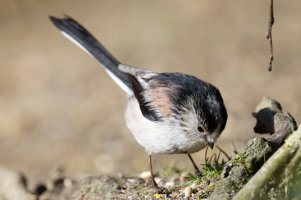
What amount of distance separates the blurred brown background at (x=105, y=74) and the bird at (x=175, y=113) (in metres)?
2.42

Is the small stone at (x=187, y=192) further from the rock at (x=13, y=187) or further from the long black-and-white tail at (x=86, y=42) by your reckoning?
the long black-and-white tail at (x=86, y=42)

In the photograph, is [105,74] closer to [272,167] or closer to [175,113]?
[175,113]

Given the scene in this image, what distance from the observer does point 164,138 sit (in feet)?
20.1

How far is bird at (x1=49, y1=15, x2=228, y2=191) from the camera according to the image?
19.3 feet

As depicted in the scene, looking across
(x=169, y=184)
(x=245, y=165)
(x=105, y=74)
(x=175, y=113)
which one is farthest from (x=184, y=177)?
(x=105, y=74)

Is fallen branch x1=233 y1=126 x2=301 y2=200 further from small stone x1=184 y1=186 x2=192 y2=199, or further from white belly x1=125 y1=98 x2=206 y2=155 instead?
white belly x1=125 y1=98 x2=206 y2=155

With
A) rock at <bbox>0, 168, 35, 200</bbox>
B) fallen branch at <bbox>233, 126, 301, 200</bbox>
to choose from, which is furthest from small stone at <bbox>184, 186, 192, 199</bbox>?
rock at <bbox>0, 168, 35, 200</bbox>

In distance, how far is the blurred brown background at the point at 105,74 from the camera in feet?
31.9

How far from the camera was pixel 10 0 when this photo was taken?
1199cm

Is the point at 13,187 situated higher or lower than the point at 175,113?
lower

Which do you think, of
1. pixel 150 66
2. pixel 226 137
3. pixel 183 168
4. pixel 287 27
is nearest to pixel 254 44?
pixel 287 27

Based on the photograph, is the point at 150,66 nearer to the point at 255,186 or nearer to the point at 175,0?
the point at 175,0

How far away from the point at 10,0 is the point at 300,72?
15.0 feet

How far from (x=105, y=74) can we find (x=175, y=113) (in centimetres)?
514
